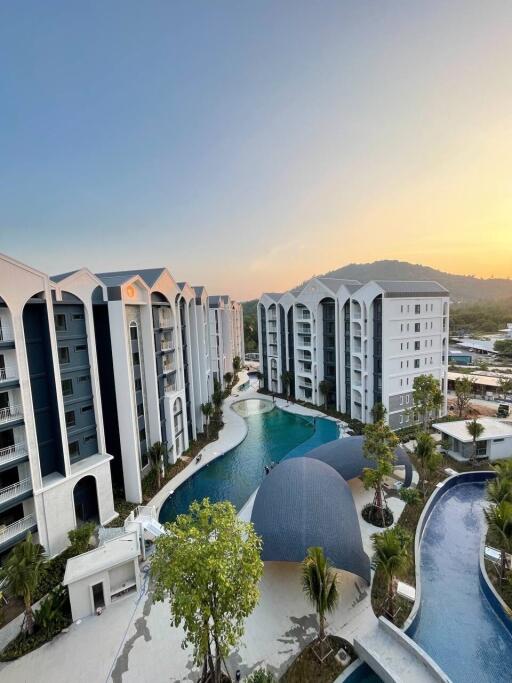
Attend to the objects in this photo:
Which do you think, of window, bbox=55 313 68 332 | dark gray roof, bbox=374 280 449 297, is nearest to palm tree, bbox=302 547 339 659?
window, bbox=55 313 68 332

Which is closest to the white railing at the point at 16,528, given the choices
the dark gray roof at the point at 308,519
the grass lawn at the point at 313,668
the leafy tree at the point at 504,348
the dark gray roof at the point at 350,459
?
the dark gray roof at the point at 308,519

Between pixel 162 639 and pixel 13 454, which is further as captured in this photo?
pixel 13 454

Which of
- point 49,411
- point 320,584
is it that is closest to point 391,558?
point 320,584

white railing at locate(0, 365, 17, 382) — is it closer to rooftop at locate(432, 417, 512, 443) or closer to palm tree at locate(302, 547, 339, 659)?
palm tree at locate(302, 547, 339, 659)

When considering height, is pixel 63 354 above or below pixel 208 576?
above

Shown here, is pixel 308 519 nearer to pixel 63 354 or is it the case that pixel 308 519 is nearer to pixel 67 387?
pixel 67 387

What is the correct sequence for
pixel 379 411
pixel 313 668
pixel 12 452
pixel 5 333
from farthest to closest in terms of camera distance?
pixel 379 411 < pixel 12 452 < pixel 5 333 < pixel 313 668

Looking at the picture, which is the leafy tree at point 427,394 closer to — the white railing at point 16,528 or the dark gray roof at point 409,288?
the dark gray roof at point 409,288

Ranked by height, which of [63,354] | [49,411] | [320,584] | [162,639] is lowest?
[162,639]
